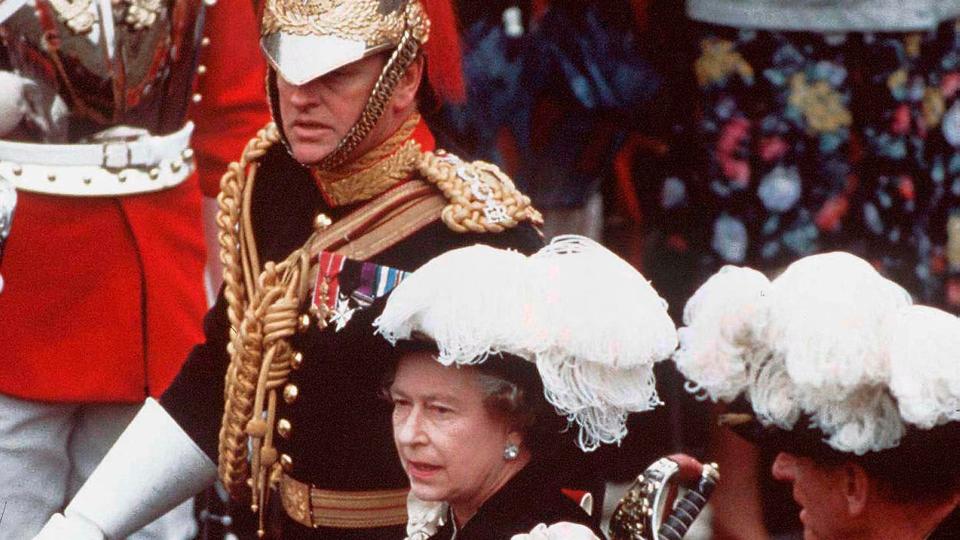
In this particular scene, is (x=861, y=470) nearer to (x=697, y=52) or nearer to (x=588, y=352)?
(x=588, y=352)

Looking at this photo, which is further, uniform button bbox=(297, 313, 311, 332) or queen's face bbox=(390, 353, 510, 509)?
uniform button bbox=(297, 313, 311, 332)

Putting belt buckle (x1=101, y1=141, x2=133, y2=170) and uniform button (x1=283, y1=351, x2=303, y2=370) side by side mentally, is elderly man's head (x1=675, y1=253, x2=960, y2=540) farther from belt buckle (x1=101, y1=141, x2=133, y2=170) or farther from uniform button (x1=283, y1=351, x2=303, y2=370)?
belt buckle (x1=101, y1=141, x2=133, y2=170)

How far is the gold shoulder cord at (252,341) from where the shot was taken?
15.5 feet

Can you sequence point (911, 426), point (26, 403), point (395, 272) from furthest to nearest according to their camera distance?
point (26, 403), point (395, 272), point (911, 426)

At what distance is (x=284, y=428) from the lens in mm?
4738

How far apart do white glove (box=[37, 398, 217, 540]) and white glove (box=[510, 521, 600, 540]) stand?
1.02 meters

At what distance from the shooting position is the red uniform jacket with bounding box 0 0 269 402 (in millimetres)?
5297

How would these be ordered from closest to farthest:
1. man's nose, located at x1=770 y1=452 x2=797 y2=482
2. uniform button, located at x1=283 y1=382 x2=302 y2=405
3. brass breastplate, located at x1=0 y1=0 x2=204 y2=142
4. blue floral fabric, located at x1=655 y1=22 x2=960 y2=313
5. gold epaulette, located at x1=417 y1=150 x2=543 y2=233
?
man's nose, located at x1=770 y1=452 x2=797 y2=482, gold epaulette, located at x1=417 y1=150 x2=543 y2=233, uniform button, located at x1=283 y1=382 x2=302 y2=405, brass breastplate, located at x1=0 y1=0 x2=204 y2=142, blue floral fabric, located at x1=655 y1=22 x2=960 y2=313

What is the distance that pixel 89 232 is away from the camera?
17.5ft

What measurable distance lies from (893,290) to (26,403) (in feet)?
7.06

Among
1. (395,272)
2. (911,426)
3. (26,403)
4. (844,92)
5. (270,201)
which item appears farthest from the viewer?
(844,92)

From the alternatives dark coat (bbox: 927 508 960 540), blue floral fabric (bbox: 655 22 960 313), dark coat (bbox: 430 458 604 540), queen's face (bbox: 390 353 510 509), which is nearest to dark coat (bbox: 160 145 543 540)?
queen's face (bbox: 390 353 510 509)

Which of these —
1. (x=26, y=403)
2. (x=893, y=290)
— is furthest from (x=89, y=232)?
(x=893, y=290)

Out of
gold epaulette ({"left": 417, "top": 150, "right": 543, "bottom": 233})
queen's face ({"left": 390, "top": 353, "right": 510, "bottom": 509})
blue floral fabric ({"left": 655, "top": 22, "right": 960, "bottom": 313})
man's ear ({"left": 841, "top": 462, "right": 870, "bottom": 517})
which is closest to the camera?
man's ear ({"left": 841, "top": 462, "right": 870, "bottom": 517})
